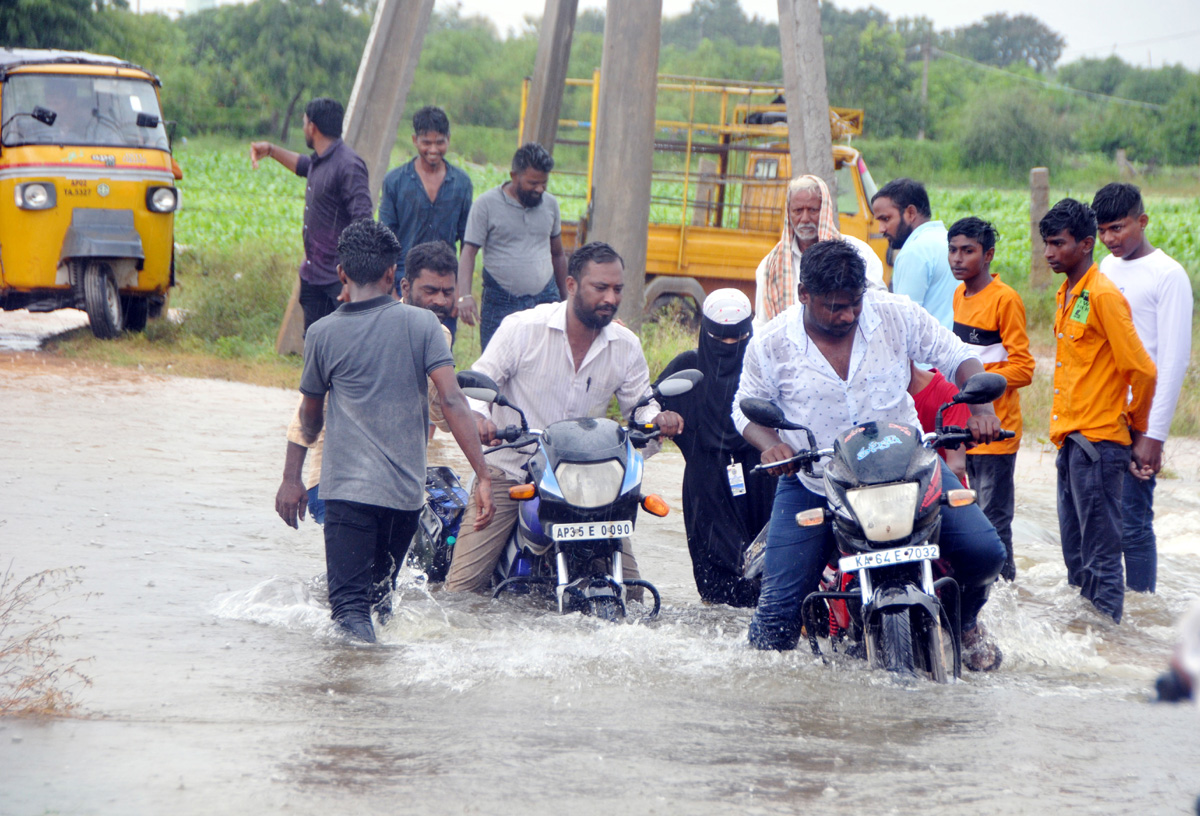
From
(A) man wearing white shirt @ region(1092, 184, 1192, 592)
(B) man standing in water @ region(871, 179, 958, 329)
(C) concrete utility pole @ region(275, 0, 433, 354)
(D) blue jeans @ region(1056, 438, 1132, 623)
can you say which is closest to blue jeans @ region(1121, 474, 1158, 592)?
(A) man wearing white shirt @ region(1092, 184, 1192, 592)

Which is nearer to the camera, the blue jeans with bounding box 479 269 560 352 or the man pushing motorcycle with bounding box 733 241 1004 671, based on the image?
the man pushing motorcycle with bounding box 733 241 1004 671

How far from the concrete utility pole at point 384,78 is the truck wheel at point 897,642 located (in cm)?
768

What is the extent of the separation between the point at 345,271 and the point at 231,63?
6102cm

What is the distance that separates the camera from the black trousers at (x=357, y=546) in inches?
177

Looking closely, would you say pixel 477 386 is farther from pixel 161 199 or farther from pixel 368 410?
pixel 161 199

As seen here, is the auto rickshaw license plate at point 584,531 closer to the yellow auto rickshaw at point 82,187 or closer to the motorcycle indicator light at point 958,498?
the motorcycle indicator light at point 958,498

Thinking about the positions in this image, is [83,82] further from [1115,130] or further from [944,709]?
[1115,130]

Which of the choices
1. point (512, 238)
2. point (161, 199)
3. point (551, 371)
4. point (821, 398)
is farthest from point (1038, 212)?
point (821, 398)

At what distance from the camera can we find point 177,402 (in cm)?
995

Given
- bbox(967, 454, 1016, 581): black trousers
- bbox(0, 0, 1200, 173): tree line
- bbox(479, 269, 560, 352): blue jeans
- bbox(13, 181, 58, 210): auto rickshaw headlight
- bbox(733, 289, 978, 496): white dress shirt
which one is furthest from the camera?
bbox(0, 0, 1200, 173): tree line

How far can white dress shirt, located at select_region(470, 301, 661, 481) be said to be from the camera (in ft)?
16.8

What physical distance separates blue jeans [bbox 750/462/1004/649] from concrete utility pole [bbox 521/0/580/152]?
6.98 meters

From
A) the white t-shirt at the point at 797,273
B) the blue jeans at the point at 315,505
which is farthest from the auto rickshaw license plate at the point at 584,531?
A: the white t-shirt at the point at 797,273

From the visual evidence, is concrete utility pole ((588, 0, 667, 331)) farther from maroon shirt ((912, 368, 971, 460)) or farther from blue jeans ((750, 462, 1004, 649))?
blue jeans ((750, 462, 1004, 649))
